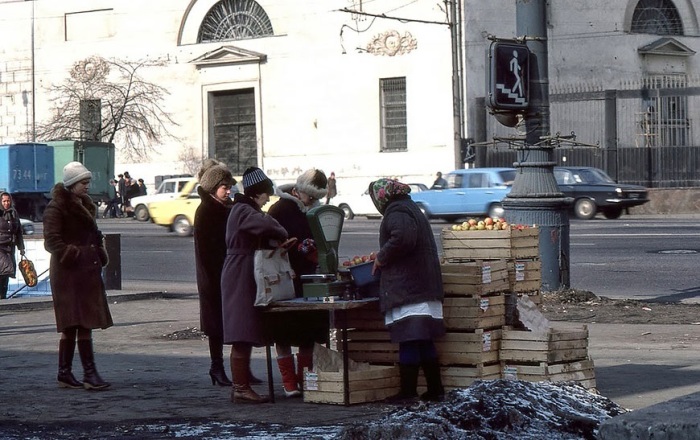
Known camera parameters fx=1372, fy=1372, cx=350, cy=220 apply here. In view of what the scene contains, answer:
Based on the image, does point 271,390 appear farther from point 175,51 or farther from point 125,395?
point 175,51

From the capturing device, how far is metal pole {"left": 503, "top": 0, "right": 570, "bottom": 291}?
15.9m

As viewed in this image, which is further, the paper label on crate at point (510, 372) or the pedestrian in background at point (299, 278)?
the pedestrian in background at point (299, 278)

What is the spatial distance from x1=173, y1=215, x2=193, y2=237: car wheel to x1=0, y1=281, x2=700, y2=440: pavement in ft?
65.1

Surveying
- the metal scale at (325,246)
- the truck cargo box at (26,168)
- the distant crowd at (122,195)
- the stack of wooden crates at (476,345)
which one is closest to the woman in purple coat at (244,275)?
the metal scale at (325,246)

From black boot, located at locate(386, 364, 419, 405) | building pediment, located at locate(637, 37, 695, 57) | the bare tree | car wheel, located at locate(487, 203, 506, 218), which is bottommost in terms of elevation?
black boot, located at locate(386, 364, 419, 405)

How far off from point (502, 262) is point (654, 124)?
36.5 m

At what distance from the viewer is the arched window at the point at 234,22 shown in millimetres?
53688

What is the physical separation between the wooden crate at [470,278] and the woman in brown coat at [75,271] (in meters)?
2.83

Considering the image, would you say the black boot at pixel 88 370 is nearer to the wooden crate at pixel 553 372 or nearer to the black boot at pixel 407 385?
the black boot at pixel 407 385

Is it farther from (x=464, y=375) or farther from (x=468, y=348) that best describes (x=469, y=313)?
(x=464, y=375)

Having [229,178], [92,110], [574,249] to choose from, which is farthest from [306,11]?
[229,178]

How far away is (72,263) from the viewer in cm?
1085

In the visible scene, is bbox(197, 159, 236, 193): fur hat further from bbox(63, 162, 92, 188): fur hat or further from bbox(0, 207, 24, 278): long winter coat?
bbox(0, 207, 24, 278): long winter coat

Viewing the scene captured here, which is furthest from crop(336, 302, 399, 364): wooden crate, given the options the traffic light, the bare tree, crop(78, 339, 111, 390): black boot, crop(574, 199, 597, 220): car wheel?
the bare tree
